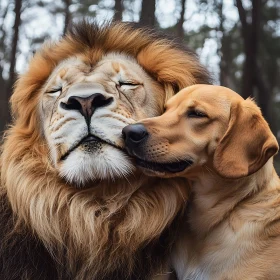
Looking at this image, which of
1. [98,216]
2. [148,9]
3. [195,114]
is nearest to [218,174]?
[195,114]

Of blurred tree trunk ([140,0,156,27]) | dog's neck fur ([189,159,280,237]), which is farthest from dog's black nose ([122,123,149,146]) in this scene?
blurred tree trunk ([140,0,156,27])

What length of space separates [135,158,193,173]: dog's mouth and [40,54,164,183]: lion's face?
5 cm

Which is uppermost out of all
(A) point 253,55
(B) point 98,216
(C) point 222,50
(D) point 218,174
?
(D) point 218,174

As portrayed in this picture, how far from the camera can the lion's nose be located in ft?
6.66

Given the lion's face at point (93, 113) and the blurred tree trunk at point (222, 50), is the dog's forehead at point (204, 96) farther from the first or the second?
the blurred tree trunk at point (222, 50)

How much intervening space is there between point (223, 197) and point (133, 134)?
539 millimetres

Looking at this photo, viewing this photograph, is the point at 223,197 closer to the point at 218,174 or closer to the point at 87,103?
the point at 218,174

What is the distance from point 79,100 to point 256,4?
456 centimetres

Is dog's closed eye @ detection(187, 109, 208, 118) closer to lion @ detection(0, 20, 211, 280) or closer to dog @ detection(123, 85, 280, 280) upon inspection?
dog @ detection(123, 85, 280, 280)

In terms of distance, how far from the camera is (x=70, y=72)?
89.8 inches

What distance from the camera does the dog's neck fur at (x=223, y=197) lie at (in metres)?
2.24

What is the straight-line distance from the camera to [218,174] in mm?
2117

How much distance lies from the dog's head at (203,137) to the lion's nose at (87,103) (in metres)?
0.15

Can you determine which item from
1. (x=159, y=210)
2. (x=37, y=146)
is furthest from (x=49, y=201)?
(x=159, y=210)
